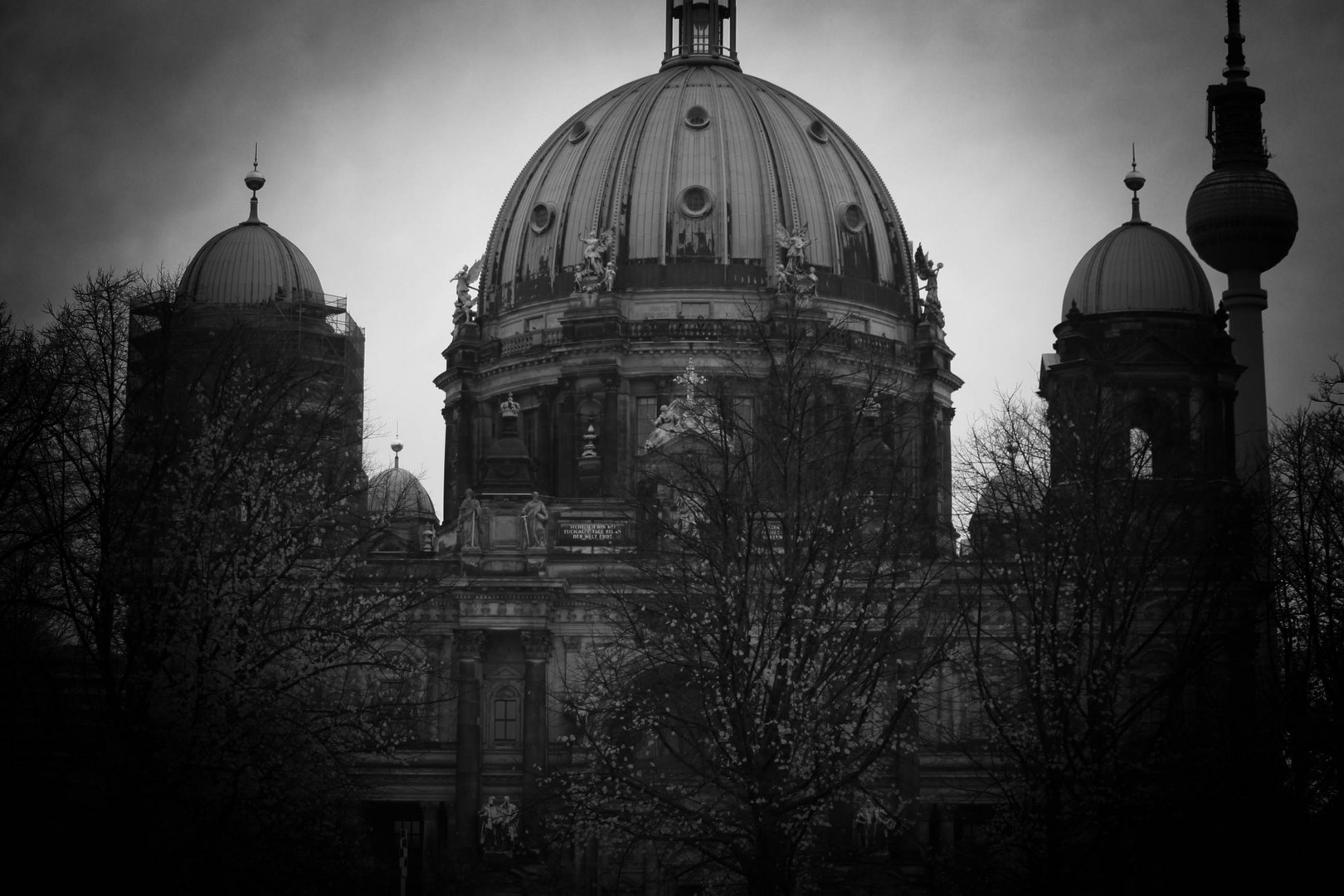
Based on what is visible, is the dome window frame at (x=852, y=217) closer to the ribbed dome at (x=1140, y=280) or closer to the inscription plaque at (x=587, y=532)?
the ribbed dome at (x=1140, y=280)

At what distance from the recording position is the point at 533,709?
225 feet

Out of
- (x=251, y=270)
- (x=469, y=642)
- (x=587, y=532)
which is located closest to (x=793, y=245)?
(x=587, y=532)

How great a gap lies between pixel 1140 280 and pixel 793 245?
12800 mm

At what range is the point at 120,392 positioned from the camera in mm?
42812

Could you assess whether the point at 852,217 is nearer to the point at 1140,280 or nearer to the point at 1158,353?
the point at 1140,280

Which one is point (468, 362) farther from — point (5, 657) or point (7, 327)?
point (5, 657)

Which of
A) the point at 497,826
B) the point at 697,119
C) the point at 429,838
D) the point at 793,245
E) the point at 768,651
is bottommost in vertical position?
the point at 429,838

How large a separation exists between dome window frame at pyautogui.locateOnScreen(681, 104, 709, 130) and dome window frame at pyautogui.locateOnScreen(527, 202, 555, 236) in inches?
240

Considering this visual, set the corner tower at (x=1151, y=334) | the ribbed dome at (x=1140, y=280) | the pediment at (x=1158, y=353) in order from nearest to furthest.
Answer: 1. the corner tower at (x=1151, y=334)
2. the pediment at (x=1158, y=353)
3. the ribbed dome at (x=1140, y=280)

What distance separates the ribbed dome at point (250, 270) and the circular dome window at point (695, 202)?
1424 cm

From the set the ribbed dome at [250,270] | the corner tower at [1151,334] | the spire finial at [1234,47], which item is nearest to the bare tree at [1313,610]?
the corner tower at [1151,334]

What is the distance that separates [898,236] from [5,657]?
2267 inches

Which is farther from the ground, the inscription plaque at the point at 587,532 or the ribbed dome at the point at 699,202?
the ribbed dome at the point at 699,202

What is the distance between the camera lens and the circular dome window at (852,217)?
85938 mm
